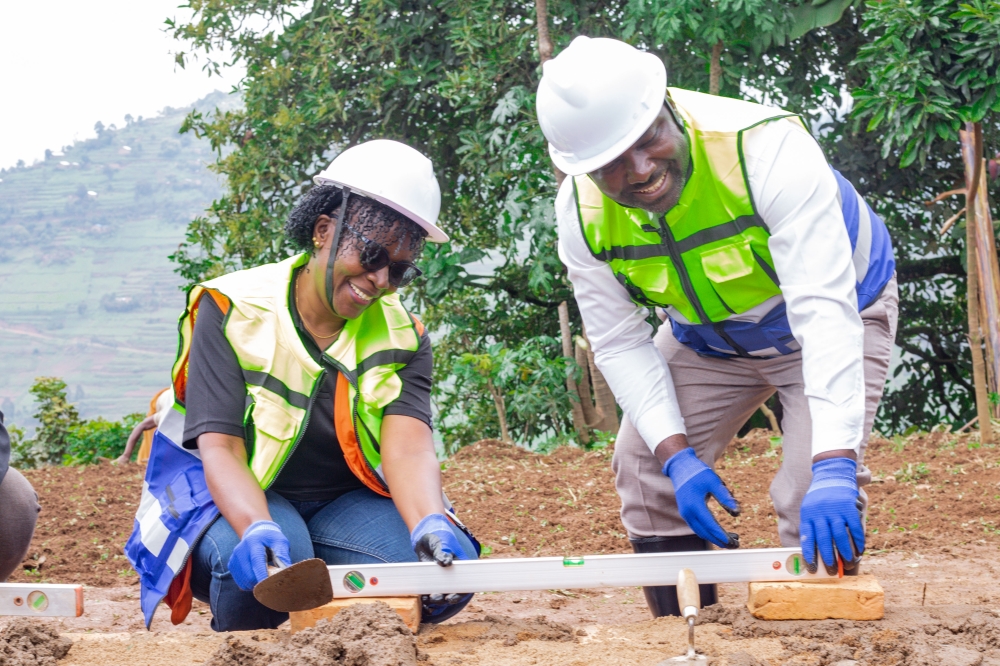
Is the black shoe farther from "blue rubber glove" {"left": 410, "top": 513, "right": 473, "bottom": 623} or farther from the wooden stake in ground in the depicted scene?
the wooden stake in ground

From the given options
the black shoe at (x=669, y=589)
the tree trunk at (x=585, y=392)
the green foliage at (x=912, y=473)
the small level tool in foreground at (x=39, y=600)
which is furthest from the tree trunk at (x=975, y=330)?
the small level tool in foreground at (x=39, y=600)

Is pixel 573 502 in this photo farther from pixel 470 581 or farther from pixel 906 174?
pixel 906 174

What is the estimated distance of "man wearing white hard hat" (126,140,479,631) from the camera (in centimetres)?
256

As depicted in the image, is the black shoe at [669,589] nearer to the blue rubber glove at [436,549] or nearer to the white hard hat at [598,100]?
the blue rubber glove at [436,549]

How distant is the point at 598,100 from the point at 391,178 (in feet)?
2.11

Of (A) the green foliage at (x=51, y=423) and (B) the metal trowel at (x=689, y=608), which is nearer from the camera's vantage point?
(B) the metal trowel at (x=689, y=608)

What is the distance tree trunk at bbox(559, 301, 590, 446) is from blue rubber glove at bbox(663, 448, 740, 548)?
12.7ft

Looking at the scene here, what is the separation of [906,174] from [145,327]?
939 centimetres

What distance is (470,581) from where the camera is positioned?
2.37m

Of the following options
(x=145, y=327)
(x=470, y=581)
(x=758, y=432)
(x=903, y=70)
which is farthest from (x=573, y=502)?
(x=145, y=327)

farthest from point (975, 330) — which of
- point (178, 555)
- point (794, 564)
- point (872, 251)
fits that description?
point (178, 555)

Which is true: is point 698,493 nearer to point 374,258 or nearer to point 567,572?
point 567,572

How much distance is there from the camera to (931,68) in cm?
500

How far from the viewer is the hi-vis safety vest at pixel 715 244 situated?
2350mm
